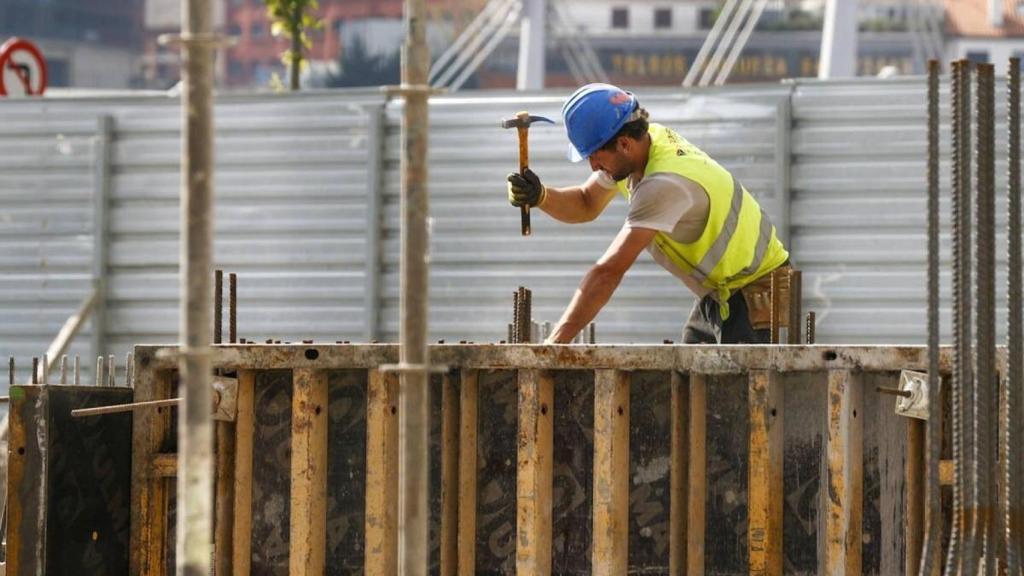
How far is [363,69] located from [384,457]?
44.8m

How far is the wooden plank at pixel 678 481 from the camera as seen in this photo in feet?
19.8

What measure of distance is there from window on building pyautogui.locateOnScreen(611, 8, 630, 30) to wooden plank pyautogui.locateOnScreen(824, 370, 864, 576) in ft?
182

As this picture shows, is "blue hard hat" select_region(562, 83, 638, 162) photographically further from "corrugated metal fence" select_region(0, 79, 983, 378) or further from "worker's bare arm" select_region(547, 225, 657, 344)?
"corrugated metal fence" select_region(0, 79, 983, 378)

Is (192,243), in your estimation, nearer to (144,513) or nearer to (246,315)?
(144,513)

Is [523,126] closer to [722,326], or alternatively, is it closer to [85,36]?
[722,326]

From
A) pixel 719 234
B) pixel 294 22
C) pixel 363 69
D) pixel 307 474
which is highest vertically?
pixel 363 69

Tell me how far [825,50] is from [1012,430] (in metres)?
11.6

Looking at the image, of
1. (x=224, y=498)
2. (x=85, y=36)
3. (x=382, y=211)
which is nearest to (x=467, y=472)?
(x=224, y=498)

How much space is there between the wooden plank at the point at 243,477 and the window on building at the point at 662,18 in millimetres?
55512

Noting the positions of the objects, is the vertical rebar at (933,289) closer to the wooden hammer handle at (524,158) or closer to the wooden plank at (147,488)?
the wooden hammer handle at (524,158)

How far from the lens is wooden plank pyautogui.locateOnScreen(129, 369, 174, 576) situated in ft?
21.0

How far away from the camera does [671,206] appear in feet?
23.1

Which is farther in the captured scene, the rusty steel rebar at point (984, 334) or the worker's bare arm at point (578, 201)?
the worker's bare arm at point (578, 201)

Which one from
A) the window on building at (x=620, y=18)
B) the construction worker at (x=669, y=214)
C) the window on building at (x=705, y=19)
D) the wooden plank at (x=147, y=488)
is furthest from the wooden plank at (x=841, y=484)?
the window on building at (x=705, y=19)
